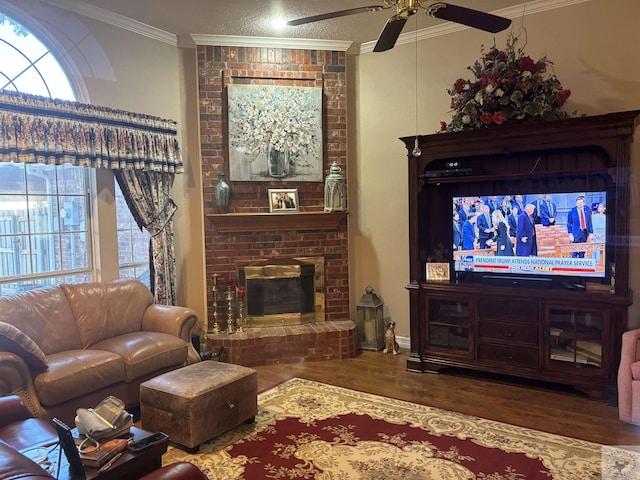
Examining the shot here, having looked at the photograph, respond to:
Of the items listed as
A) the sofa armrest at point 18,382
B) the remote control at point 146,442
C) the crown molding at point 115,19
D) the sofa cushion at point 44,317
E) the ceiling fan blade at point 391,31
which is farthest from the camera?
the crown molding at point 115,19

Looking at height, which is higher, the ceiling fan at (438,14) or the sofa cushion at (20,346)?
the ceiling fan at (438,14)

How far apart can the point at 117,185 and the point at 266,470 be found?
2.96 m

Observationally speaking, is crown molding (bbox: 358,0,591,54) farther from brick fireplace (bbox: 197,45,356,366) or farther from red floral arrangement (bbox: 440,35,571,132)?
brick fireplace (bbox: 197,45,356,366)

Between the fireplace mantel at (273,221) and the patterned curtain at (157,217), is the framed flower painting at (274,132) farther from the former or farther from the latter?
the patterned curtain at (157,217)

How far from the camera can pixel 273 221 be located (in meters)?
4.91

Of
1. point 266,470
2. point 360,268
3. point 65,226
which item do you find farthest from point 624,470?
point 65,226

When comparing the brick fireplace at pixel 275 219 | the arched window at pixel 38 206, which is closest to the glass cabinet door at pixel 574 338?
the brick fireplace at pixel 275 219

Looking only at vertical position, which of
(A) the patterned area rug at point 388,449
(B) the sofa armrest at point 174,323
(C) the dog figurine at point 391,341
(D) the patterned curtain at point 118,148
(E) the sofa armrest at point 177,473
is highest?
(D) the patterned curtain at point 118,148

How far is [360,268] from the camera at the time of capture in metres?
5.31

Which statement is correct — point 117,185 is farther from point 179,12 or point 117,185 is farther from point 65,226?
point 179,12

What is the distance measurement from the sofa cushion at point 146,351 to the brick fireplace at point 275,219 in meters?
0.86

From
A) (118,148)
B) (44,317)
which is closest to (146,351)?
(44,317)

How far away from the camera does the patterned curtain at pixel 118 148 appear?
3486 mm

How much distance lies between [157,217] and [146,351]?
1469 millimetres
